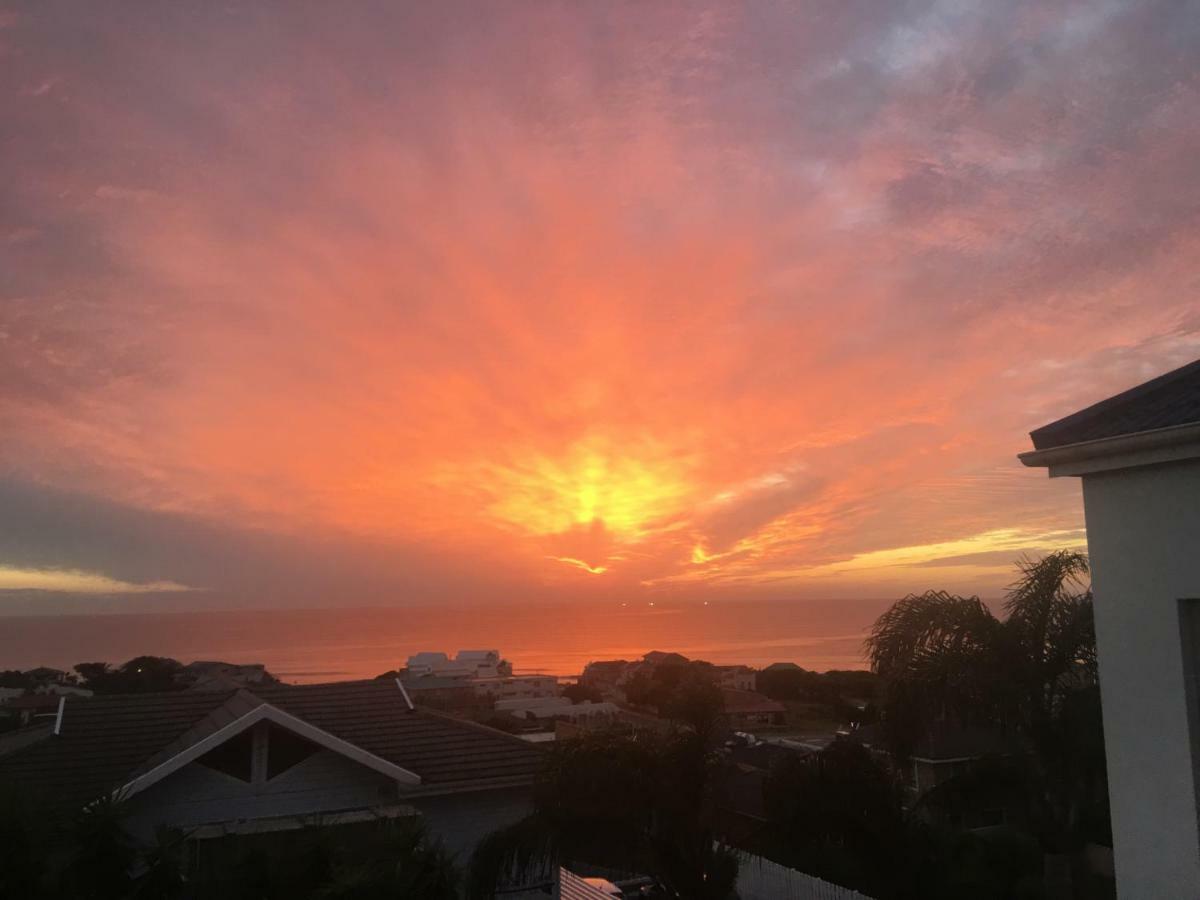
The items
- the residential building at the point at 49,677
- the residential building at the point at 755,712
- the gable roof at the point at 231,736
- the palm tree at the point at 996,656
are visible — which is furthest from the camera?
the residential building at the point at 49,677

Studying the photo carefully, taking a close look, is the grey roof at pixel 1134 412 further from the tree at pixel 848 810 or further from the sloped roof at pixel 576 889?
the tree at pixel 848 810

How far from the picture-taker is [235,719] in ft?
43.4

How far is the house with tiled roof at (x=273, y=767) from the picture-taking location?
12578 millimetres

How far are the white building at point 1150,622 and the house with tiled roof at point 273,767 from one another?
862 centimetres

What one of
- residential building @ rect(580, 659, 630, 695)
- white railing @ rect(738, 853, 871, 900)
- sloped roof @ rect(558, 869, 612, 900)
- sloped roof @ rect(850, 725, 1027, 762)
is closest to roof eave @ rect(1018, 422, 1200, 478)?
sloped roof @ rect(558, 869, 612, 900)

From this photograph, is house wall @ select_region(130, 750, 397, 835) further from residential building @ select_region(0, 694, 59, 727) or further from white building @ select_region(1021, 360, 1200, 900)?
residential building @ select_region(0, 694, 59, 727)

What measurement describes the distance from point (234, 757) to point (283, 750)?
0.67m

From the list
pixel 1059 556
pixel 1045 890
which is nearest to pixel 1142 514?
pixel 1059 556

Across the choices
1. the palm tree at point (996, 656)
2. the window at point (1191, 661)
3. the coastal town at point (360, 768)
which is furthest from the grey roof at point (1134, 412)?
the palm tree at point (996, 656)

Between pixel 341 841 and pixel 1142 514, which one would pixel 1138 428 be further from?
pixel 341 841

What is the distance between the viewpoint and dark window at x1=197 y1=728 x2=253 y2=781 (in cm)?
1298

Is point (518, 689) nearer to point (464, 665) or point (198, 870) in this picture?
point (464, 665)

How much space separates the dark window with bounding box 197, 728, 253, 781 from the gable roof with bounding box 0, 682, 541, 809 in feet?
1.15

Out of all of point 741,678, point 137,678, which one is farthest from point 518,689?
point 137,678
